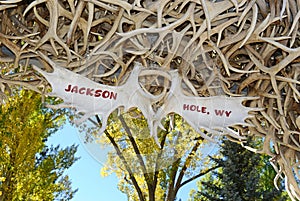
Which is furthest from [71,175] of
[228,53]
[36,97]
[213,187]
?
[228,53]

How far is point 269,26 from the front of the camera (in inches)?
24.0

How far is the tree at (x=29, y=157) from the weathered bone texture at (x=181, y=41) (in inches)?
79.1

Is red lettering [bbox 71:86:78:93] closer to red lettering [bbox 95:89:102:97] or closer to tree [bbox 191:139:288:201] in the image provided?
red lettering [bbox 95:89:102:97]

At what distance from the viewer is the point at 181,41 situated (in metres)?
0.58

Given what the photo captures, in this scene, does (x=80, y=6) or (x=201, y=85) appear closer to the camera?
(x=80, y=6)

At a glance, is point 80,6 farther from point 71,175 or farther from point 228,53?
point 71,175

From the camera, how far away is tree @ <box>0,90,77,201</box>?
109 inches

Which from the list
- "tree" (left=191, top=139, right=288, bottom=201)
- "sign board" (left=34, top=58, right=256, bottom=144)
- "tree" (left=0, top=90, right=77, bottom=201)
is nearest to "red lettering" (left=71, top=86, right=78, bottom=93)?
"sign board" (left=34, top=58, right=256, bottom=144)

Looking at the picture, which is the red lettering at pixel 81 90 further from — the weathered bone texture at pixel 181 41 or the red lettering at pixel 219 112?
the red lettering at pixel 219 112

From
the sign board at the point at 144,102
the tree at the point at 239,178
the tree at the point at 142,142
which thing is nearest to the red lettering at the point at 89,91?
A: the sign board at the point at 144,102

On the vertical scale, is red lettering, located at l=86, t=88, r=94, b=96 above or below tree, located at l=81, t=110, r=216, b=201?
below

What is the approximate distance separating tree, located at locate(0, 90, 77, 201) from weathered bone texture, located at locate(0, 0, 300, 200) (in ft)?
6.59

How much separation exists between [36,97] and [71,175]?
885 millimetres

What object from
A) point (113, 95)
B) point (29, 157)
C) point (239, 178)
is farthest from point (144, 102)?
point (239, 178)
